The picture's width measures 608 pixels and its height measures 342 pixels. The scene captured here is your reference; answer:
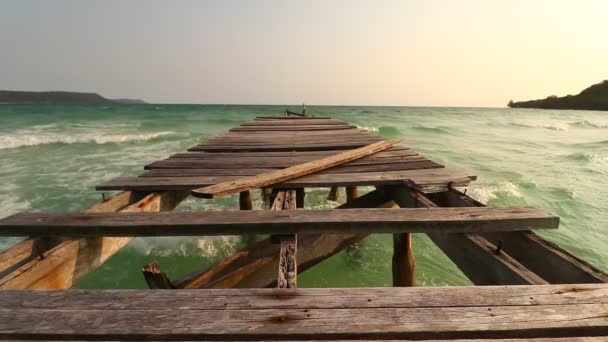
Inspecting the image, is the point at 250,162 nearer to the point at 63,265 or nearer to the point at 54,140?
the point at 63,265

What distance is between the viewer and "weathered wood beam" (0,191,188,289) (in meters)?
1.61

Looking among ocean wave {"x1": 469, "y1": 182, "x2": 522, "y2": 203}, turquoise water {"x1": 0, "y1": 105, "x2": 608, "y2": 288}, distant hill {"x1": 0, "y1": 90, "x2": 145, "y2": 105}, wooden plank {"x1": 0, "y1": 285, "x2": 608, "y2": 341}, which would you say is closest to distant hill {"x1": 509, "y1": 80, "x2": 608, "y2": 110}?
turquoise water {"x1": 0, "y1": 105, "x2": 608, "y2": 288}

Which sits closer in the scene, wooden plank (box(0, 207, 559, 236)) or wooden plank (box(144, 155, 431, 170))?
wooden plank (box(0, 207, 559, 236))

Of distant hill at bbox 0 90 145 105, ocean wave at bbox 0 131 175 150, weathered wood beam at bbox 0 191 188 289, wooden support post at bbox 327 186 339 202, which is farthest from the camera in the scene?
distant hill at bbox 0 90 145 105

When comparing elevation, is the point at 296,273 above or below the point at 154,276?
above

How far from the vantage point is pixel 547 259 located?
1.70 m

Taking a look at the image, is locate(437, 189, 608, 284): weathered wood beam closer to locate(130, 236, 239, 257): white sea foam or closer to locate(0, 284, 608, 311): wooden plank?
locate(0, 284, 608, 311): wooden plank

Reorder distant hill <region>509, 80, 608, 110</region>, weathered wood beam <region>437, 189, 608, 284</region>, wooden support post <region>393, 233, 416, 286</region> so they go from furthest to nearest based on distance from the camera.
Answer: distant hill <region>509, 80, 608, 110</region> → wooden support post <region>393, 233, 416, 286</region> → weathered wood beam <region>437, 189, 608, 284</region>

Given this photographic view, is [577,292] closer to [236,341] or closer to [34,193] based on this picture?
[236,341]

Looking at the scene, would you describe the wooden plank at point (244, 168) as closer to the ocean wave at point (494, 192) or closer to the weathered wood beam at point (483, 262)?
the weathered wood beam at point (483, 262)

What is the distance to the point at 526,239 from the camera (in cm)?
190

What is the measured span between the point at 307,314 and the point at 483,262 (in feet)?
4.08

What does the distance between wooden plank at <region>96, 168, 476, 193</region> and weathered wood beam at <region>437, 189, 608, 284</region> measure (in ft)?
2.94

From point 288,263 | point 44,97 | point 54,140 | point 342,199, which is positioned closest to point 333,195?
point 342,199
